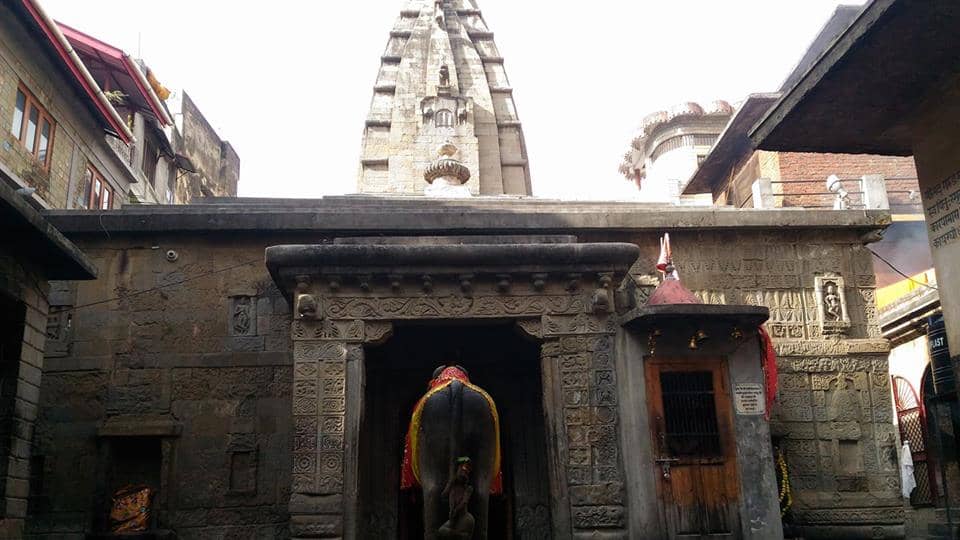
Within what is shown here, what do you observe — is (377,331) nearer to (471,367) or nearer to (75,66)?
(471,367)

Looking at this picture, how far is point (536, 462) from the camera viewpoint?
13344 millimetres

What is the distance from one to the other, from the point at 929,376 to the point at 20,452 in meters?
19.0

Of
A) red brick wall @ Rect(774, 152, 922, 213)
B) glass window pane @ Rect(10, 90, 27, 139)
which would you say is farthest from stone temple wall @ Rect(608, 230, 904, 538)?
glass window pane @ Rect(10, 90, 27, 139)

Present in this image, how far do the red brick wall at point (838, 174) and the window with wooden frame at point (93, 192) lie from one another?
19382mm

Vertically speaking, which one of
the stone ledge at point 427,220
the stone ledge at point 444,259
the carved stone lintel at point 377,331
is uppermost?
the stone ledge at point 427,220

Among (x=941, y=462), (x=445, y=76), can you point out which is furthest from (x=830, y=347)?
(x=445, y=76)

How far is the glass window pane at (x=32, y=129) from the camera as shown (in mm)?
18422

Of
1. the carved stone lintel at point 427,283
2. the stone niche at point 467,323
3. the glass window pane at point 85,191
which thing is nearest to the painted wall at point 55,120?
the glass window pane at point 85,191

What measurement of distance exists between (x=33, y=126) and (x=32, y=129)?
88mm

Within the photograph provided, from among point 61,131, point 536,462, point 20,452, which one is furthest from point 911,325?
point 61,131

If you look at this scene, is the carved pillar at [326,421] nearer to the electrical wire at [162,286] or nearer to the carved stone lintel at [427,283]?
the carved stone lintel at [427,283]

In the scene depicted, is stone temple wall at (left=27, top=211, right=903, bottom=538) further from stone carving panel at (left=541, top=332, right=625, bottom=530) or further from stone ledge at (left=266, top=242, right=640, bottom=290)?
stone carving panel at (left=541, top=332, right=625, bottom=530)

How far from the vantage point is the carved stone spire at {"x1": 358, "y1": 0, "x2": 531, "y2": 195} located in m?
25.7

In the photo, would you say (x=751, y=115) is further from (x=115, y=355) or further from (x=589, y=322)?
(x=115, y=355)
